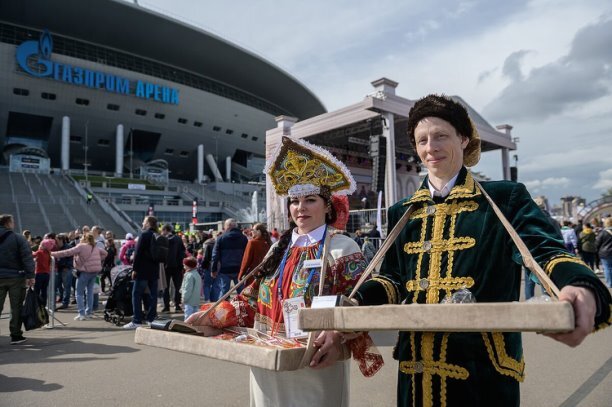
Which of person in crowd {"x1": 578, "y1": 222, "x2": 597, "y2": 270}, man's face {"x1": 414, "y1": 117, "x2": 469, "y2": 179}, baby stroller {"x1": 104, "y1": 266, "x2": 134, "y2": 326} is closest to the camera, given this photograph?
man's face {"x1": 414, "y1": 117, "x2": 469, "y2": 179}

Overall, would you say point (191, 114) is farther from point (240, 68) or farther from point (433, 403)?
point (433, 403)

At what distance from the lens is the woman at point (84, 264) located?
8.72 m

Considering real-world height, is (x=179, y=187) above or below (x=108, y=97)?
below

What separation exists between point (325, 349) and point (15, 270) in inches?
267

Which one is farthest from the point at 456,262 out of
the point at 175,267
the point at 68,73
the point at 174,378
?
the point at 68,73

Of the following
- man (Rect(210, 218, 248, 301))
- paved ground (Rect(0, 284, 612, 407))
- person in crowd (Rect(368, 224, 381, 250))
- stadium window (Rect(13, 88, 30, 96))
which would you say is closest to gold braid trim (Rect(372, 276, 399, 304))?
paved ground (Rect(0, 284, 612, 407))

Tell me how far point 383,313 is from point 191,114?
57.2 m

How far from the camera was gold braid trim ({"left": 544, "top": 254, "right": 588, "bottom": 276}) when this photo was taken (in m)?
1.42

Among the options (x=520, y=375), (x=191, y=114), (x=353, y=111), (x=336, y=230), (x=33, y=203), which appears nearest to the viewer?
(x=520, y=375)

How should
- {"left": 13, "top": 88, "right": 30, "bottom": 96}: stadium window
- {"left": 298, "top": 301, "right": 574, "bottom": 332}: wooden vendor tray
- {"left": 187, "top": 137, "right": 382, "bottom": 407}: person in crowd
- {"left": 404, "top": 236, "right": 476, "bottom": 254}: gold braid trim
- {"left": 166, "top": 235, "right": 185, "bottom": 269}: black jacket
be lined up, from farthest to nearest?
{"left": 13, "top": 88, "right": 30, "bottom": 96}: stadium window → {"left": 166, "top": 235, "right": 185, "bottom": 269}: black jacket → {"left": 187, "top": 137, "right": 382, "bottom": 407}: person in crowd → {"left": 404, "top": 236, "right": 476, "bottom": 254}: gold braid trim → {"left": 298, "top": 301, "right": 574, "bottom": 332}: wooden vendor tray

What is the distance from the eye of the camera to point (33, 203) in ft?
104

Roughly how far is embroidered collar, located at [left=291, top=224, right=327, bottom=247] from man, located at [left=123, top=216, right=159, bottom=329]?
579cm

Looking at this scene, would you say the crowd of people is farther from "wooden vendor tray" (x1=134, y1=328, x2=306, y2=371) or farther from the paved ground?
the paved ground

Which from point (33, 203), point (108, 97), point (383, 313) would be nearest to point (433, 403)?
point (383, 313)
